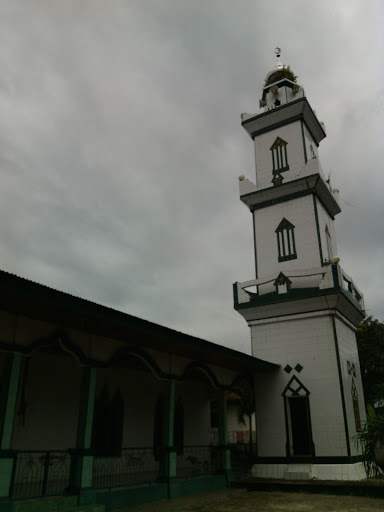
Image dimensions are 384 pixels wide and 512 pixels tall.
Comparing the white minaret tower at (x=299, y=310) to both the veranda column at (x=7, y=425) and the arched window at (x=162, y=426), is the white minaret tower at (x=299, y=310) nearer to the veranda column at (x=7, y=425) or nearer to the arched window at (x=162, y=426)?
the arched window at (x=162, y=426)

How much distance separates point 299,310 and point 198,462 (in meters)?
6.25

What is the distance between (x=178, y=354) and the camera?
12.1 m

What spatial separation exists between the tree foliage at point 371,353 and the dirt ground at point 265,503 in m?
12.6

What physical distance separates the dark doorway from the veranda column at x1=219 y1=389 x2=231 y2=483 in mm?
2382

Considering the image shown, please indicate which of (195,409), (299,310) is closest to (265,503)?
(299,310)

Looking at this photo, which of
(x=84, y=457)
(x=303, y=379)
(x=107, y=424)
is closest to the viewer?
(x=84, y=457)

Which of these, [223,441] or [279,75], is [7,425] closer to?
[223,441]

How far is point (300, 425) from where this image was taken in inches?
565

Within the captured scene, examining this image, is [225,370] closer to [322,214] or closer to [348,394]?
[348,394]

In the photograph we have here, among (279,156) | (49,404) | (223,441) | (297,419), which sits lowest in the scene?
(223,441)

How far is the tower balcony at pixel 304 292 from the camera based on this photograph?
14.7 meters

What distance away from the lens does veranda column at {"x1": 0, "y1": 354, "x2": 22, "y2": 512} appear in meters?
7.05

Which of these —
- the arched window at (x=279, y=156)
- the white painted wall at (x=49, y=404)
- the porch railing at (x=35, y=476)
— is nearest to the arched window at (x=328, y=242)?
the arched window at (x=279, y=156)

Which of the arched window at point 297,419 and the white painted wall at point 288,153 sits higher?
the white painted wall at point 288,153
